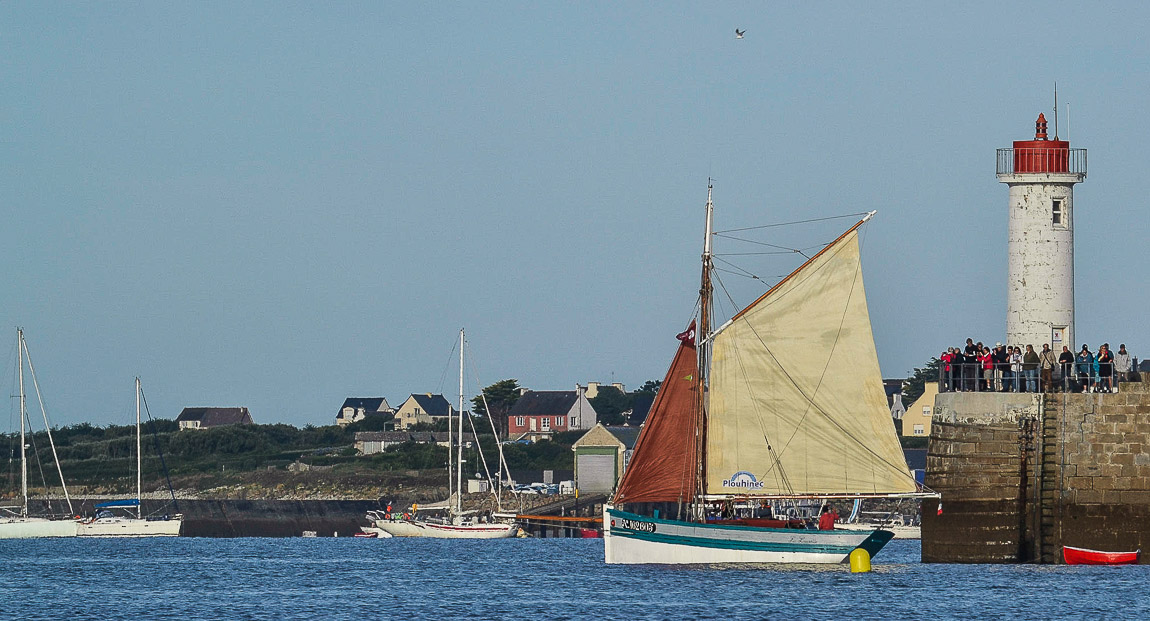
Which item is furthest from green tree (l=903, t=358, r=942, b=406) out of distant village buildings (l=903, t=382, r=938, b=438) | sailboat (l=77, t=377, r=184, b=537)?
sailboat (l=77, t=377, r=184, b=537)

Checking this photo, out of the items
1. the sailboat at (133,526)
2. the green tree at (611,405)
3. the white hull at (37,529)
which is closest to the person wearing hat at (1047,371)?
the sailboat at (133,526)

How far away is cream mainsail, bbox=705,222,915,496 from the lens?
46906 millimetres

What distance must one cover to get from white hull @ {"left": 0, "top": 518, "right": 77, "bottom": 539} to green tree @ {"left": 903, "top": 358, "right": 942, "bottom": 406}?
63.5 meters

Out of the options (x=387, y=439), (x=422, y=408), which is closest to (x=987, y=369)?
(x=387, y=439)

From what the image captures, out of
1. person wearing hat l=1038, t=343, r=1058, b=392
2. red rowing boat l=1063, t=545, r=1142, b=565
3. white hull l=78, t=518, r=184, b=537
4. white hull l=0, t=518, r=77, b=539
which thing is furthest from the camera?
white hull l=0, t=518, r=77, b=539

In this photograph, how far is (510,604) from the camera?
143 feet

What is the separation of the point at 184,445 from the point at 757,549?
302 feet

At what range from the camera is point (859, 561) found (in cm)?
4912

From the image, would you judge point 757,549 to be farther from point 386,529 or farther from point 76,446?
point 76,446

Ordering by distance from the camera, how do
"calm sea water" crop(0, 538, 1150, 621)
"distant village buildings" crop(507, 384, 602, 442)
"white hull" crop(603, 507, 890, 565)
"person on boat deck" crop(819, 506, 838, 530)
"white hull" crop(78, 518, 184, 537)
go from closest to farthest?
"calm sea water" crop(0, 538, 1150, 621)
"white hull" crop(603, 507, 890, 565)
"person on boat deck" crop(819, 506, 838, 530)
"white hull" crop(78, 518, 184, 537)
"distant village buildings" crop(507, 384, 602, 442)

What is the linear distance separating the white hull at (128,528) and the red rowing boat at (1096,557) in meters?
56.4

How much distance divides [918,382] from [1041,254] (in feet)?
290

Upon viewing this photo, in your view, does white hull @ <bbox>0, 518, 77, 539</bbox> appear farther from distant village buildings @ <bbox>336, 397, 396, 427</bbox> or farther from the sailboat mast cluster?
distant village buildings @ <bbox>336, 397, 396, 427</bbox>

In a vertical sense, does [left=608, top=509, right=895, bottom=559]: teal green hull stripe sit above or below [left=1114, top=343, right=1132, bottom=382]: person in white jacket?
below
